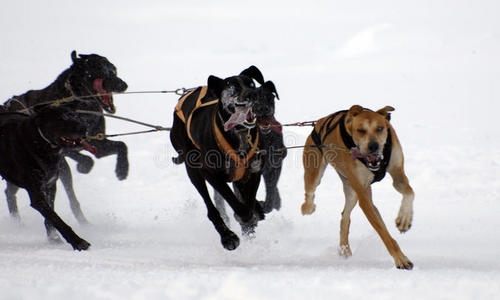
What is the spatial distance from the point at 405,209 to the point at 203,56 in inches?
622

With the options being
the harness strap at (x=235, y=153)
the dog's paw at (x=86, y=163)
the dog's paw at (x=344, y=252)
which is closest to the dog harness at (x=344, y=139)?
the harness strap at (x=235, y=153)

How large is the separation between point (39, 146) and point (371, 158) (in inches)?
105

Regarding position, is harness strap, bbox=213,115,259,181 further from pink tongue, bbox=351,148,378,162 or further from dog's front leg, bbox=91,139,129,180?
dog's front leg, bbox=91,139,129,180

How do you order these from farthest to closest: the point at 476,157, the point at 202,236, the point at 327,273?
the point at 476,157, the point at 202,236, the point at 327,273

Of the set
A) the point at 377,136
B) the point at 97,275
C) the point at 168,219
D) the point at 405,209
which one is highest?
the point at 377,136

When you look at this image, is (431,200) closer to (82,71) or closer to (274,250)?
(274,250)

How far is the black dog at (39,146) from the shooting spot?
484 centimetres

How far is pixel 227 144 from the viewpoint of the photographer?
3945mm

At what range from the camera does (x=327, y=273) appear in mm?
3199

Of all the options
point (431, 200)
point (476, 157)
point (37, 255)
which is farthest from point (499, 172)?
point (37, 255)

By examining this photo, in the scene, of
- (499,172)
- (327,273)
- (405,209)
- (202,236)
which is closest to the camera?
(327,273)

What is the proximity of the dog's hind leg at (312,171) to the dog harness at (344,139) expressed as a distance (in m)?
0.07

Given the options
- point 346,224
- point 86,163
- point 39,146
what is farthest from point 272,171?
point 86,163

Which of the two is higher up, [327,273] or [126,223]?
[327,273]
